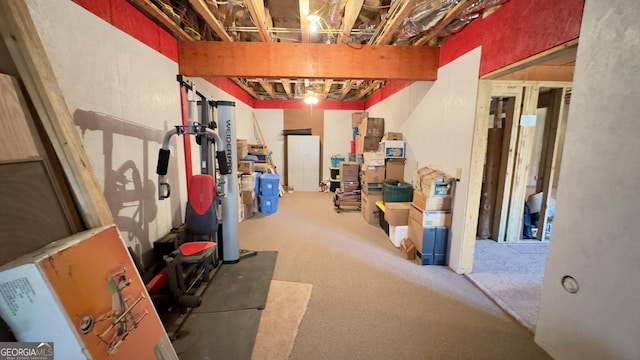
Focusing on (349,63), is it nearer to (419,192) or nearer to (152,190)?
(419,192)

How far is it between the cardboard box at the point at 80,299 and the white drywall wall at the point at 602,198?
2434 millimetres

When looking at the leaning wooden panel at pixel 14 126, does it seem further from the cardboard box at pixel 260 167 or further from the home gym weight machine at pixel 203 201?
the cardboard box at pixel 260 167

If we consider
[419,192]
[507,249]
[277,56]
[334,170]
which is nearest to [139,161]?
[277,56]

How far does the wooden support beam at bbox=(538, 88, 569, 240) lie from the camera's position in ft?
11.3

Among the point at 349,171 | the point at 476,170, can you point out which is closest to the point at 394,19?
the point at 476,170

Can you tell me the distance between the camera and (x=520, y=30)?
1.92m

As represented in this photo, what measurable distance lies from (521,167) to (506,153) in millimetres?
303

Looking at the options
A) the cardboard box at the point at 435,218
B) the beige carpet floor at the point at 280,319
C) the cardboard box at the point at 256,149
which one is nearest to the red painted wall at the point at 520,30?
the cardboard box at the point at 435,218

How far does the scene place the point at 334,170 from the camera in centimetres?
704

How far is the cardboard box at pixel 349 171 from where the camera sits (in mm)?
5281

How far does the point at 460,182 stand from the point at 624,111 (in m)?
1.52

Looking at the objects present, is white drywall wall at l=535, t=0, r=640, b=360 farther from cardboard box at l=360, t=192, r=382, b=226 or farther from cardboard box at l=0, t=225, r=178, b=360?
cardboard box at l=360, t=192, r=382, b=226

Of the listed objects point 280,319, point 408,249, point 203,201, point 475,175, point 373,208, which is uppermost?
point 475,175

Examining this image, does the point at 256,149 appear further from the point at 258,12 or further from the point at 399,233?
the point at 399,233
